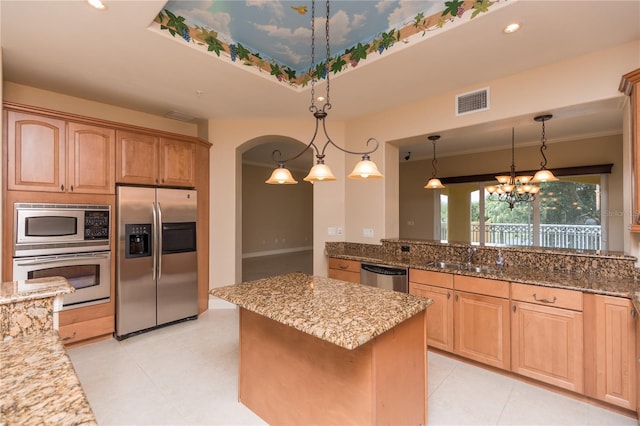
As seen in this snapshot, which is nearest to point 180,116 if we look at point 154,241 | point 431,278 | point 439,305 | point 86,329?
point 154,241

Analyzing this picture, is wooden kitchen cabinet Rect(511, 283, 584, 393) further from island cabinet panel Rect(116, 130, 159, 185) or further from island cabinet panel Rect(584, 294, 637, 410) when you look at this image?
island cabinet panel Rect(116, 130, 159, 185)

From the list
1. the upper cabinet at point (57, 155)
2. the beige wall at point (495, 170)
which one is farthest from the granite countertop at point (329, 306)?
the beige wall at point (495, 170)

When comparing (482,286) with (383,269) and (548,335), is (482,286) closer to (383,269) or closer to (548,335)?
(548,335)

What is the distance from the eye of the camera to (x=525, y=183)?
5059mm

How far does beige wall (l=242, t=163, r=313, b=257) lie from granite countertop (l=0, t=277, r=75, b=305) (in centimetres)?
690

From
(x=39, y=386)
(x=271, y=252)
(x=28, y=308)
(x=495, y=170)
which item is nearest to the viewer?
(x=39, y=386)

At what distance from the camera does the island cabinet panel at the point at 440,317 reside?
2.77 meters

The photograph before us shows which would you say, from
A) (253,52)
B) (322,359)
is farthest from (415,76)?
(322,359)

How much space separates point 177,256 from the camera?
3.61 metres

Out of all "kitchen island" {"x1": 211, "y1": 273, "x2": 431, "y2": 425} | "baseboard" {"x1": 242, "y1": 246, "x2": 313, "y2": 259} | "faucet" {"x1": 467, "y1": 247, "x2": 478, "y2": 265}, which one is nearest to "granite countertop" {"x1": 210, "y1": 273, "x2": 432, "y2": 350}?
"kitchen island" {"x1": 211, "y1": 273, "x2": 431, "y2": 425}

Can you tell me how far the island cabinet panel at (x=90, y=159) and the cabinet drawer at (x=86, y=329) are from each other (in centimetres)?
134

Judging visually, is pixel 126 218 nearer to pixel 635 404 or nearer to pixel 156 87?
pixel 156 87

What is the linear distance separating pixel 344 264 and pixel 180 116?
2.97 metres

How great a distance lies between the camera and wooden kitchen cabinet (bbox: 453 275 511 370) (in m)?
2.45
